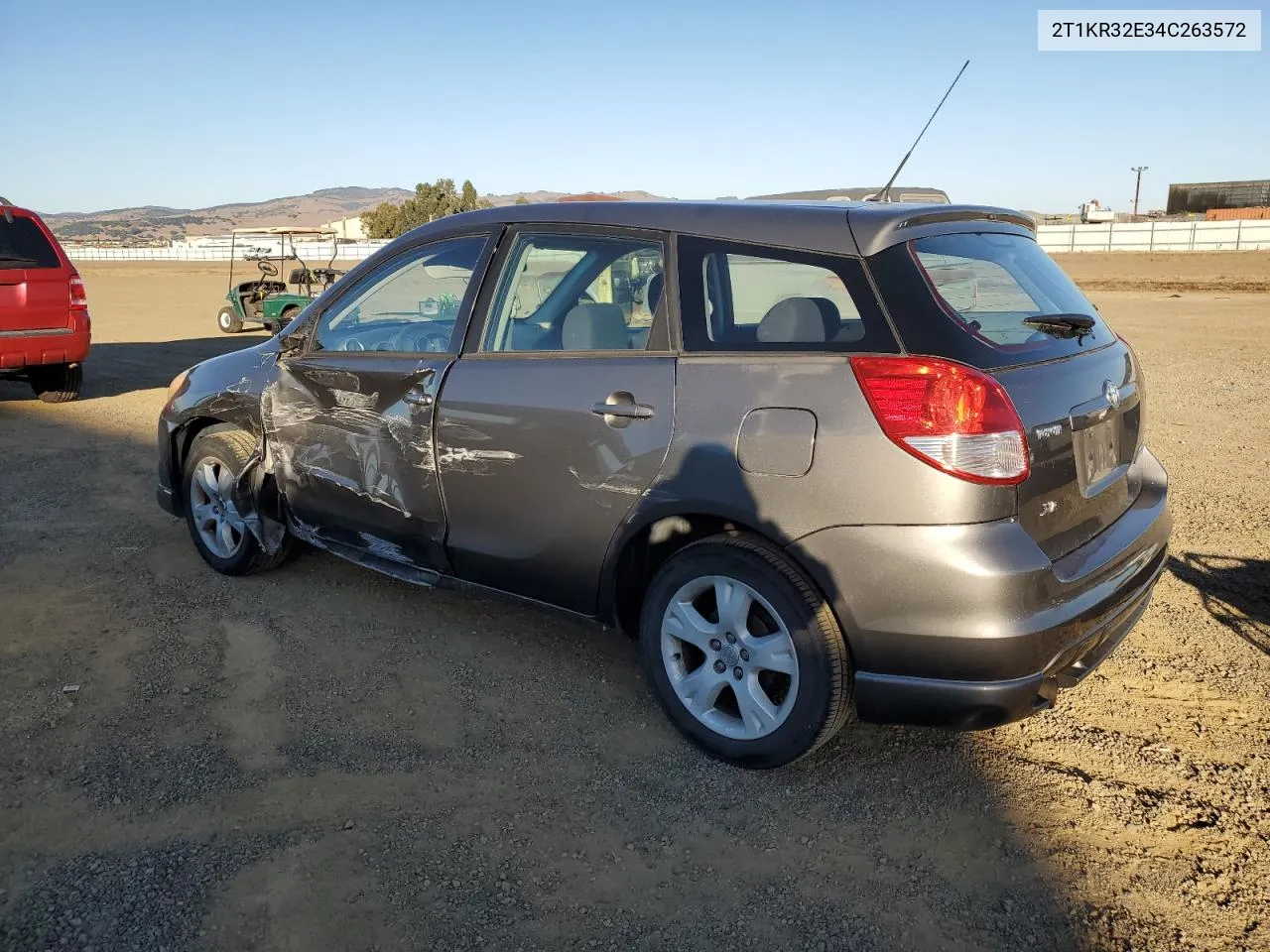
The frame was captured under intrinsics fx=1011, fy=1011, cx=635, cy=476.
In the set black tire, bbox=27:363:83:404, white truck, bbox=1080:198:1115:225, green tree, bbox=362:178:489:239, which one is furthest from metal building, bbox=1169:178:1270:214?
black tire, bbox=27:363:83:404

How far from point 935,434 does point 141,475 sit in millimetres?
6189

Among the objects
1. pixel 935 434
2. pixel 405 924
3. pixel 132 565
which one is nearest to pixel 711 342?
pixel 935 434

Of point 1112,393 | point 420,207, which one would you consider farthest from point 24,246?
point 420,207

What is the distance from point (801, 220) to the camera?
3123 millimetres

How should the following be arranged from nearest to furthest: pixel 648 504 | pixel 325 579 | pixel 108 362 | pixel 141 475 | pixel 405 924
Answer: pixel 405 924
pixel 648 504
pixel 325 579
pixel 141 475
pixel 108 362

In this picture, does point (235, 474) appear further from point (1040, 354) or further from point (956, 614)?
point (1040, 354)

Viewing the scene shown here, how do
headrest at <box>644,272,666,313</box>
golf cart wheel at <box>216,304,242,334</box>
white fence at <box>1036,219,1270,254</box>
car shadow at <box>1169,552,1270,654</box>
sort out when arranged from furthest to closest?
white fence at <box>1036,219,1270,254</box> → golf cart wheel at <box>216,304,242,334</box> → car shadow at <box>1169,552,1270,654</box> → headrest at <box>644,272,666,313</box>

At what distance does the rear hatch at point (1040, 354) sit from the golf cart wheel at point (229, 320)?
17.0 m

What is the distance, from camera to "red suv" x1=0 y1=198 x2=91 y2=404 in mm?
9008

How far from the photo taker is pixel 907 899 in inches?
104

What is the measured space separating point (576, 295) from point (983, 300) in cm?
141

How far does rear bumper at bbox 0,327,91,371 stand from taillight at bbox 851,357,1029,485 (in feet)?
29.0

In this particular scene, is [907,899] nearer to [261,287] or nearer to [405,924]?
[405,924]

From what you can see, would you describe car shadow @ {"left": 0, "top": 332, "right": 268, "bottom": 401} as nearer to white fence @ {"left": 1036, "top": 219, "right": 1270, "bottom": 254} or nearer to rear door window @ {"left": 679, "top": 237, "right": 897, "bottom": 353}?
rear door window @ {"left": 679, "top": 237, "right": 897, "bottom": 353}
